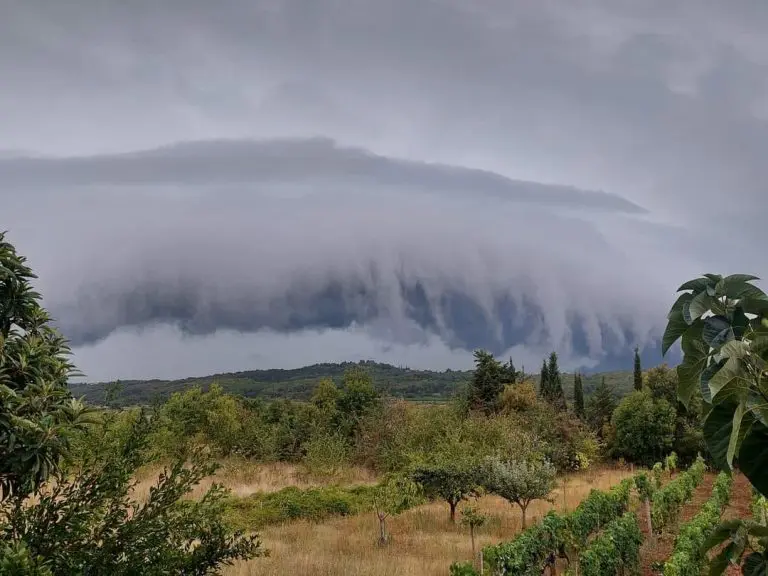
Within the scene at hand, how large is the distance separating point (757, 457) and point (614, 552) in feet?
38.1

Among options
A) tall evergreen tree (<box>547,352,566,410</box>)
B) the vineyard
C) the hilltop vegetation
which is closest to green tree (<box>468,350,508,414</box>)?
tall evergreen tree (<box>547,352,566,410</box>)

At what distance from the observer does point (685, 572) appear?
409 inches

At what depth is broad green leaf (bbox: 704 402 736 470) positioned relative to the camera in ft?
6.34

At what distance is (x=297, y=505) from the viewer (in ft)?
72.3

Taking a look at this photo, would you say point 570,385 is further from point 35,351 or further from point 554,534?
point 35,351

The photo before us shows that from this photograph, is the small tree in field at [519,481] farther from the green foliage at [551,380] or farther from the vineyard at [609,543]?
the green foliage at [551,380]

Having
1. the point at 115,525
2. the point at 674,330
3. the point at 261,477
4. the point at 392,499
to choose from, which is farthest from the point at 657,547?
the point at 261,477

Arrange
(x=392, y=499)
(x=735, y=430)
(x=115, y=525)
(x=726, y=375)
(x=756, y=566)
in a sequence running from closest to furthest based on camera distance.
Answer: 1. (x=735, y=430)
2. (x=726, y=375)
3. (x=756, y=566)
4. (x=115, y=525)
5. (x=392, y=499)

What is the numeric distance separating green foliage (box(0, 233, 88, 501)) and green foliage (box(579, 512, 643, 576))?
10.5 metres

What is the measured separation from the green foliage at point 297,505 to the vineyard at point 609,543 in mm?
9445

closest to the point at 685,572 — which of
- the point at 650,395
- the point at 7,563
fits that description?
the point at 7,563

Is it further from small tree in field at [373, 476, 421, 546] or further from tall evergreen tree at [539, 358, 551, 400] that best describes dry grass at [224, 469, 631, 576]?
tall evergreen tree at [539, 358, 551, 400]

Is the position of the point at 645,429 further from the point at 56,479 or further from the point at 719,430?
the point at 719,430

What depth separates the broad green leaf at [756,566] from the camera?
2154 millimetres
